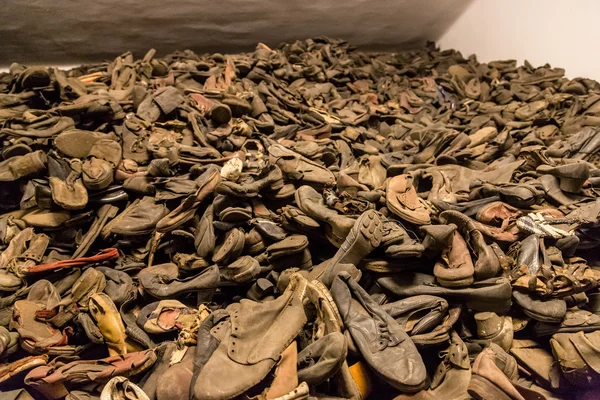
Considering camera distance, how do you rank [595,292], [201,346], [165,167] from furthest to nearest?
[165,167] → [595,292] → [201,346]

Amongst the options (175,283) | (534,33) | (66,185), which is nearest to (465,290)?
(175,283)

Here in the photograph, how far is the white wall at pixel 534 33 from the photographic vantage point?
2.69 m

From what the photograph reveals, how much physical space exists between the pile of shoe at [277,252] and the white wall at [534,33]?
665 mm

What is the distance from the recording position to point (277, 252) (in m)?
1.44

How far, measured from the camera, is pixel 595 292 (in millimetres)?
1397

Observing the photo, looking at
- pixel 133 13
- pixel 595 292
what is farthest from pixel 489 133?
pixel 133 13

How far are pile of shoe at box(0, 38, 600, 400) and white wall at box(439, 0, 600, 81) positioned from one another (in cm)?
66

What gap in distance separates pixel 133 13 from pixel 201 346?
246 cm

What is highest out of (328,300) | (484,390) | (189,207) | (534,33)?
(534,33)

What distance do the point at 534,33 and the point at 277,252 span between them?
2973 millimetres

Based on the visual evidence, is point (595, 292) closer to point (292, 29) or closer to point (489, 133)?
point (489, 133)

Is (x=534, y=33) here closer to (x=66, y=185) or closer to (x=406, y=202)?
(x=406, y=202)

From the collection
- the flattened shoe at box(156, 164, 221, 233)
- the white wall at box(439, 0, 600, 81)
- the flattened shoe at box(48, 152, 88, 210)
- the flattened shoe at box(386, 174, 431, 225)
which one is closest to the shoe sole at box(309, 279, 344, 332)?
the flattened shoe at box(386, 174, 431, 225)

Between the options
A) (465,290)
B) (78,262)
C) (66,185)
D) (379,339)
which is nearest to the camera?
(379,339)
